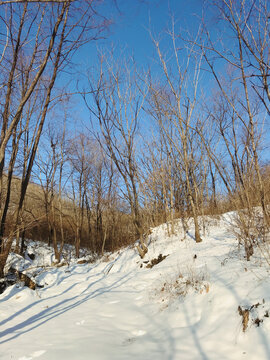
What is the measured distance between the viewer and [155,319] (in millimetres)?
3727

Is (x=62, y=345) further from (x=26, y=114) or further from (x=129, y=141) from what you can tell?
(x=26, y=114)

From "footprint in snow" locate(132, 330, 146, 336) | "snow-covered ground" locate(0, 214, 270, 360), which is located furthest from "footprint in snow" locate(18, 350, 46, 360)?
"footprint in snow" locate(132, 330, 146, 336)

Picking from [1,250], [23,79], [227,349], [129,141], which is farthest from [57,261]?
[227,349]

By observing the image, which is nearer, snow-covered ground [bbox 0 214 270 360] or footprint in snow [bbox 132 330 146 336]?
snow-covered ground [bbox 0 214 270 360]

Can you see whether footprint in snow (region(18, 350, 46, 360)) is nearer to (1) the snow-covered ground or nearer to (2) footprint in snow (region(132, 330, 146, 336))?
(1) the snow-covered ground

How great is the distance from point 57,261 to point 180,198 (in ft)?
25.5

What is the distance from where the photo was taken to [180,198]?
43.7 ft

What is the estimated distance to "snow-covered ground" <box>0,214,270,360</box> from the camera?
→ 258 centimetres

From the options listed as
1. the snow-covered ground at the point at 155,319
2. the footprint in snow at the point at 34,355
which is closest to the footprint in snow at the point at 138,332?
the snow-covered ground at the point at 155,319

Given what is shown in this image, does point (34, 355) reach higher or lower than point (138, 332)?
higher

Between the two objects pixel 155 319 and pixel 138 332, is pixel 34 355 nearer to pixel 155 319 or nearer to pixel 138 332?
pixel 138 332

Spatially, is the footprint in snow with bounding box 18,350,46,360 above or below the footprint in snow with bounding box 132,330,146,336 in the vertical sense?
above

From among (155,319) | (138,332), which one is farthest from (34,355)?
(155,319)

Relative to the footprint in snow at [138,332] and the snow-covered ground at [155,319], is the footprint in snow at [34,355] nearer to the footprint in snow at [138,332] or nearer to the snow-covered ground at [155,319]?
the snow-covered ground at [155,319]
